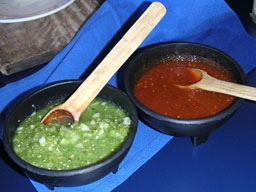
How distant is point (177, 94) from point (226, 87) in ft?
0.54

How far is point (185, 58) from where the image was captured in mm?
1485

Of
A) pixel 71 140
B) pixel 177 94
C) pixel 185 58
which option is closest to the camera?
pixel 71 140

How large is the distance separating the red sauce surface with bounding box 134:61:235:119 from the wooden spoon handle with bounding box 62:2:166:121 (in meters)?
0.17

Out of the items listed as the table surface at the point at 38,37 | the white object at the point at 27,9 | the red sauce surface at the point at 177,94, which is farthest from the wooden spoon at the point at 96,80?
the white object at the point at 27,9

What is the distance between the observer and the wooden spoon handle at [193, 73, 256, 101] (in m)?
1.21

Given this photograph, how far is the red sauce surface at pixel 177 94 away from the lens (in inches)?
50.1

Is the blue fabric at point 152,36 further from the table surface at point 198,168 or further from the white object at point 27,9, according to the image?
the white object at point 27,9

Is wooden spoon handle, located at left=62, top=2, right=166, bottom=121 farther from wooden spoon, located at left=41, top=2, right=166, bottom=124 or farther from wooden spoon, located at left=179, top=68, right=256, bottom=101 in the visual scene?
wooden spoon, located at left=179, top=68, right=256, bottom=101

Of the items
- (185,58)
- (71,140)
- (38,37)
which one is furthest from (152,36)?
(71,140)

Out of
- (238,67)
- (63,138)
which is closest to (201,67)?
(238,67)

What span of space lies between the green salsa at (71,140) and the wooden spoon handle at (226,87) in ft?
0.98

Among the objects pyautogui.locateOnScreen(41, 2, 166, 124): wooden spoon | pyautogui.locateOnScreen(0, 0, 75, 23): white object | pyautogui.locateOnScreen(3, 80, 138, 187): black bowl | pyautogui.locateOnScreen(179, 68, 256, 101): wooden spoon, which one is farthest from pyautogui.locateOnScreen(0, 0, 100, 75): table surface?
pyautogui.locateOnScreen(179, 68, 256, 101): wooden spoon

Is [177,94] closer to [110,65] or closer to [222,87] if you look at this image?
[222,87]

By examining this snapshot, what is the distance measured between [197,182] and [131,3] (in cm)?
90
